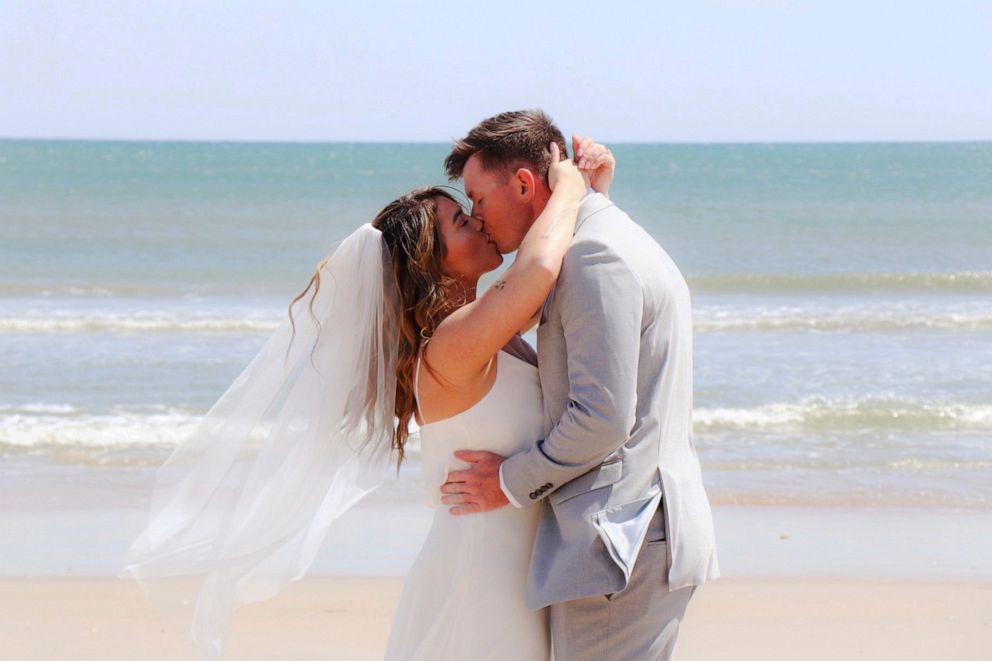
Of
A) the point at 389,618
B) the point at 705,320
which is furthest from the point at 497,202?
the point at 705,320

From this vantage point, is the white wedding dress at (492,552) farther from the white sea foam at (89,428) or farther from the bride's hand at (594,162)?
the white sea foam at (89,428)

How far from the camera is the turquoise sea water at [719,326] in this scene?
28.9 feet

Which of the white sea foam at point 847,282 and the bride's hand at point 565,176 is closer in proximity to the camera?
the bride's hand at point 565,176

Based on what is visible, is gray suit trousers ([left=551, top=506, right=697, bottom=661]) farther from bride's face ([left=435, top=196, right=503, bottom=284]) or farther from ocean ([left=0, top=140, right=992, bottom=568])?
ocean ([left=0, top=140, right=992, bottom=568])

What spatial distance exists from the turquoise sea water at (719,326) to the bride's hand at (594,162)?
4.63 meters

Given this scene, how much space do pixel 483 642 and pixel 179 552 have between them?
37.4 inches

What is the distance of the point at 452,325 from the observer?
9.78 feet

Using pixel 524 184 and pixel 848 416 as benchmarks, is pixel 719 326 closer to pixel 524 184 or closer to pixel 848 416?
pixel 848 416

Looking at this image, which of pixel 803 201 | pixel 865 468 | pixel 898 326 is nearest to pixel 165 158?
pixel 803 201

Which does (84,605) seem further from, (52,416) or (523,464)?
(52,416)

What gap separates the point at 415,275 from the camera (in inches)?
123

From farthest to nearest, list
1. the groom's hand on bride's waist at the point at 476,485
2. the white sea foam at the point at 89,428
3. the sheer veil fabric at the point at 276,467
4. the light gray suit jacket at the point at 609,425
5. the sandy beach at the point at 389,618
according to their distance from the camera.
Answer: the white sea foam at the point at 89,428
the sandy beach at the point at 389,618
the sheer veil fabric at the point at 276,467
the groom's hand on bride's waist at the point at 476,485
the light gray suit jacket at the point at 609,425

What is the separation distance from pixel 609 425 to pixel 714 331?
40.6 feet

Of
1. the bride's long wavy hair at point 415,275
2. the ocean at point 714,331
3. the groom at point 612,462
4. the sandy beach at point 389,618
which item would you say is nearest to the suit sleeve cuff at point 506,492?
the groom at point 612,462
